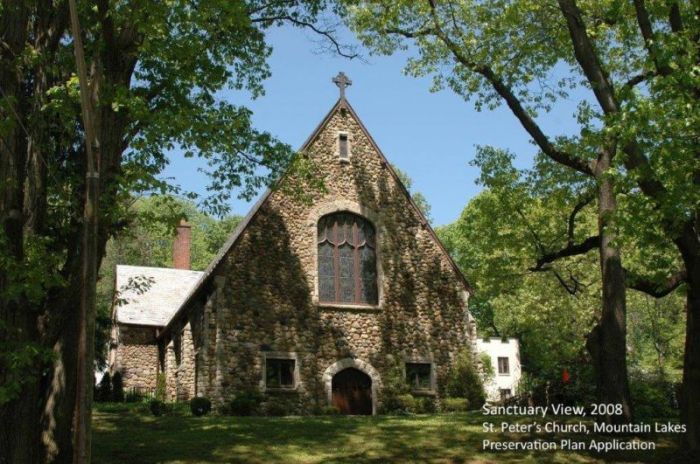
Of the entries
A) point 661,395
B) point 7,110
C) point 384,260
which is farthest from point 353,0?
point 661,395

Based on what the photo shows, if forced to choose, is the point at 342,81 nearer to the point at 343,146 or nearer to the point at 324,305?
the point at 343,146

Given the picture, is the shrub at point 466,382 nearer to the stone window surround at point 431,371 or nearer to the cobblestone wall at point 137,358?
the stone window surround at point 431,371

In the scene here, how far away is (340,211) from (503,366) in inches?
1199

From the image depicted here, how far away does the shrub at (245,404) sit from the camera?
21469 mm

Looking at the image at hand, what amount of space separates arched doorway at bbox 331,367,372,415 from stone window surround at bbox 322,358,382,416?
0.14 meters

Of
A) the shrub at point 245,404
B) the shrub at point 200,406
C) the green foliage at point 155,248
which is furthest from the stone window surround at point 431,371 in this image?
the green foliage at point 155,248

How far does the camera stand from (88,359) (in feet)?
23.5

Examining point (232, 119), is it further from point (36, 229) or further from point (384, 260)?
point (384, 260)

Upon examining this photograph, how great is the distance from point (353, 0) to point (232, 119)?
4417 mm

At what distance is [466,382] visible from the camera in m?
25.2

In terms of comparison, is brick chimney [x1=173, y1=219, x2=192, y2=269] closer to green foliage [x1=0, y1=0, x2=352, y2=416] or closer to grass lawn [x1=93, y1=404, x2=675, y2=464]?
grass lawn [x1=93, y1=404, x2=675, y2=464]

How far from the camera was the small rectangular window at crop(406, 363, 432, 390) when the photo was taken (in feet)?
81.3

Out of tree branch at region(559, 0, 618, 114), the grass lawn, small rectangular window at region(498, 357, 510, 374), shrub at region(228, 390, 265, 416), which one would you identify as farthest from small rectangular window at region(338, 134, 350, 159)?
small rectangular window at region(498, 357, 510, 374)

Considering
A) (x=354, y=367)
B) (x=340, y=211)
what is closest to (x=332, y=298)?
(x=354, y=367)
